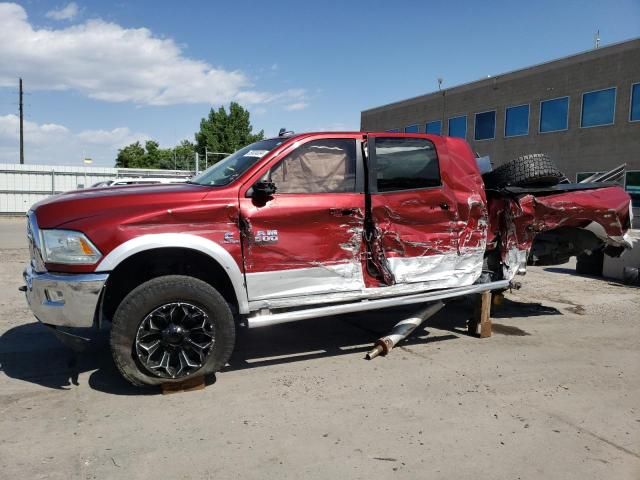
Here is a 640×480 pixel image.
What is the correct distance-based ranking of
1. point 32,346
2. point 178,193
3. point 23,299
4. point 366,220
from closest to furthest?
point 178,193
point 366,220
point 32,346
point 23,299

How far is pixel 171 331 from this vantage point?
4047mm

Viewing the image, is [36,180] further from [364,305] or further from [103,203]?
[364,305]

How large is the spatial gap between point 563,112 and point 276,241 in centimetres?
2598

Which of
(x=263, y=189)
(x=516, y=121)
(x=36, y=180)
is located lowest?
(x=263, y=189)

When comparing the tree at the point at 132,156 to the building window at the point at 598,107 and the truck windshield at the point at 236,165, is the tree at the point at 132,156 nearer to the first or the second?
the building window at the point at 598,107

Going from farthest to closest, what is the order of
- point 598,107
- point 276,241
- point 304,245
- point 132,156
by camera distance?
point 132,156
point 598,107
point 304,245
point 276,241

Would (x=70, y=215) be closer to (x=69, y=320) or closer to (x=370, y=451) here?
(x=69, y=320)

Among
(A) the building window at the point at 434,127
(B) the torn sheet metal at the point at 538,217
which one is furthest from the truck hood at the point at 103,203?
(A) the building window at the point at 434,127

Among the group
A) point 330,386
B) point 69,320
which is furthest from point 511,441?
point 69,320

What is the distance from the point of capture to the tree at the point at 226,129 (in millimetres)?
61531

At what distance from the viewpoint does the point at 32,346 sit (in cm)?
532

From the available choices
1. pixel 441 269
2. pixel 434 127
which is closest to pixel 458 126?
pixel 434 127

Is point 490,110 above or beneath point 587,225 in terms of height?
above

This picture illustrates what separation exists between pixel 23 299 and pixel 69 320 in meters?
4.22
